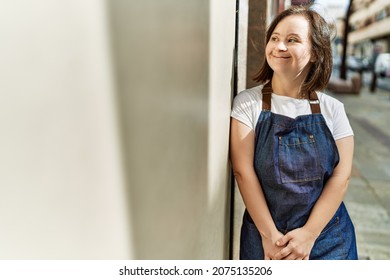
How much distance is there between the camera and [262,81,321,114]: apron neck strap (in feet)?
4.29

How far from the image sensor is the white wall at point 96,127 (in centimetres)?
45

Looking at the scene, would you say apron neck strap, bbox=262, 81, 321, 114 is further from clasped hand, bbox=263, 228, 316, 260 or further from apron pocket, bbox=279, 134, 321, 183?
clasped hand, bbox=263, 228, 316, 260

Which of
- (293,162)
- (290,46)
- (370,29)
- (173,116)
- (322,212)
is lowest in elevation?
(370,29)

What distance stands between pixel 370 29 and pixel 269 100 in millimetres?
23289

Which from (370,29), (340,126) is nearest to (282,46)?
(340,126)

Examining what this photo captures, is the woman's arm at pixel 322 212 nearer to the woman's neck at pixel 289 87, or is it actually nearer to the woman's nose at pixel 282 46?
the woman's neck at pixel 289 87

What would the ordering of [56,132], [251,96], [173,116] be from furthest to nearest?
[251,96]
[173,116]
[56,132]

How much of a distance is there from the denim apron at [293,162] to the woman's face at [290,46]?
4.3 inches

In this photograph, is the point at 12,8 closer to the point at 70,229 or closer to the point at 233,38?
the point at 70,229

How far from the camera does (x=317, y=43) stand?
1.29 m

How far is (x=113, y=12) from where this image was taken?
0.57m

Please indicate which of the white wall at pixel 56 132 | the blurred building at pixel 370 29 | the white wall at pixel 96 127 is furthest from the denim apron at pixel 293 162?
the blurred building at pixel 370 29

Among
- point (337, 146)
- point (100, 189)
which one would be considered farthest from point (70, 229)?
point (337, 146)

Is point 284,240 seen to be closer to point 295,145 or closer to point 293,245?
point 293,245
